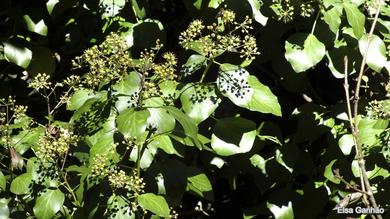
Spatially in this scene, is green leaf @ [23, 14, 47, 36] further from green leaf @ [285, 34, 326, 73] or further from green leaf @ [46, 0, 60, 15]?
green leaf @ [285, 34, 326, 73]

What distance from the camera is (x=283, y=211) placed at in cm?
299

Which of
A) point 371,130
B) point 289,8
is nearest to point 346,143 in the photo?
point 371,130

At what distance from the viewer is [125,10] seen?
305 cm

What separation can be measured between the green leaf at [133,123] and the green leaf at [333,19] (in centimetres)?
91

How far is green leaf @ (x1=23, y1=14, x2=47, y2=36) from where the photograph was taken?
3008 mm

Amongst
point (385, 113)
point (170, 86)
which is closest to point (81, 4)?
point (170, 86)

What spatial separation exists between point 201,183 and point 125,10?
0.91 meters

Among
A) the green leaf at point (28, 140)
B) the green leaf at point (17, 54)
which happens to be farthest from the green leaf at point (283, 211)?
the green leaf at point (17, 54)

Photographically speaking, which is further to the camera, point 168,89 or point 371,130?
point 371,130

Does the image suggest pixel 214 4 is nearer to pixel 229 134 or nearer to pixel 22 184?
pixel 229 134

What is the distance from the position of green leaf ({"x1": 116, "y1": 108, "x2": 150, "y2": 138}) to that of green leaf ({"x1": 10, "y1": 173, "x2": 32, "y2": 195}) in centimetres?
50

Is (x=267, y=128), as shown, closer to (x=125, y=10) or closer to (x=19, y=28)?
(x=125, y=10)

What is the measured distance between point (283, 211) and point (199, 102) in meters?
0.84

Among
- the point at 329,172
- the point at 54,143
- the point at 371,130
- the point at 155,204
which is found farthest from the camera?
the point at 329,172
